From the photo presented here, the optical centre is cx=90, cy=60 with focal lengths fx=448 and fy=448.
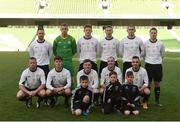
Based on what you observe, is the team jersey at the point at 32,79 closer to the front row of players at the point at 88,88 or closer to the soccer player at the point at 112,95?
the front row of players at the point at 88,88

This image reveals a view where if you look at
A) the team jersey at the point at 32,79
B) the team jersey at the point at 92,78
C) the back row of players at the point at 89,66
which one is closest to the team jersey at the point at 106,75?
the back row of players at the point at 89,66

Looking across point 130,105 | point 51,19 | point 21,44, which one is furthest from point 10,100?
point 51,19

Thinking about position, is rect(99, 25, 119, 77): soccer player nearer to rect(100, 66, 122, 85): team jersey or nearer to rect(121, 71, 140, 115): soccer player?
rect(100, 66, 122, 85): team jersey

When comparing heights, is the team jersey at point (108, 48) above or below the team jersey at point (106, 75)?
above

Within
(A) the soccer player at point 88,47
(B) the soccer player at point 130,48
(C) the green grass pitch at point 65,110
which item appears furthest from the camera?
(A) the soccer player at point 88,47

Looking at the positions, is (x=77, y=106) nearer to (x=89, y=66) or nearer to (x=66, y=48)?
(x=89, y=66)

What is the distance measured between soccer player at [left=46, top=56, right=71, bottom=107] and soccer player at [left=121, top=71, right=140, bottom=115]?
1047mm

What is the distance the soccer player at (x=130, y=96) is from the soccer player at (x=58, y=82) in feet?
3.44

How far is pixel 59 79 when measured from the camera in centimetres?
846

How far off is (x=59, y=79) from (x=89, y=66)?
65cm

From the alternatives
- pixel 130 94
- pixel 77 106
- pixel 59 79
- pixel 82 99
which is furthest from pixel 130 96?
pixel 59 79

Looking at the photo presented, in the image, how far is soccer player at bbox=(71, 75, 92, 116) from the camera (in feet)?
25.8

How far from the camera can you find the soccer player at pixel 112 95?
800cm

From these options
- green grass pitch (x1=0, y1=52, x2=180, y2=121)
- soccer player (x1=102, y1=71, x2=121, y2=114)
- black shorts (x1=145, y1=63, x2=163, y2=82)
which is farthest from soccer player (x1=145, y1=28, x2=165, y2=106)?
soccer player (x1=102, y1=71, x2=121, y2=114)
